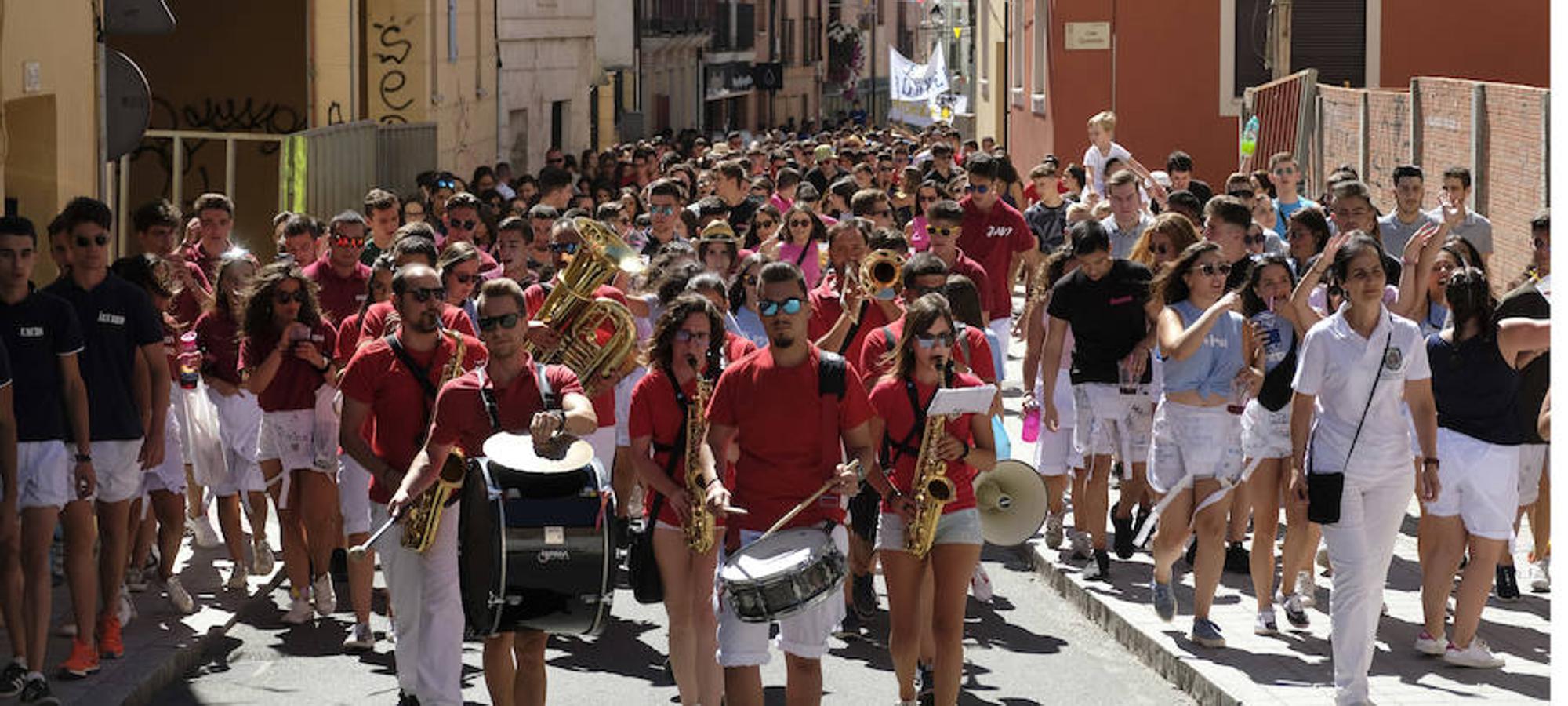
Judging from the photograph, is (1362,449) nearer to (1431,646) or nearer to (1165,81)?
(1431,646)

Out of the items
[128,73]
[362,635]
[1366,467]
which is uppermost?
[128,73]

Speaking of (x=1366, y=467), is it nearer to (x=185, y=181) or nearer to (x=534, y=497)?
(x=534, y=497)

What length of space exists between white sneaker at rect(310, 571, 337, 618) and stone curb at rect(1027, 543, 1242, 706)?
348 centimetres

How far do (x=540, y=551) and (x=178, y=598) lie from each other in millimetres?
4038

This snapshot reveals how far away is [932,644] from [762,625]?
145 centimetres

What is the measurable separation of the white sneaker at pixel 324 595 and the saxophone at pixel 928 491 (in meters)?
3.67

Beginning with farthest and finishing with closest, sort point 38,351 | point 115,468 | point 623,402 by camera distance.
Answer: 1. point 623,402
2. point 115,468
3. point 38,351

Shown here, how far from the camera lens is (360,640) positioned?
11.1 meters

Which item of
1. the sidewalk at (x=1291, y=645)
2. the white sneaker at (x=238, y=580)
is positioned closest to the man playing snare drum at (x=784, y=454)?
the sidewalk at (x=1291, y=645)

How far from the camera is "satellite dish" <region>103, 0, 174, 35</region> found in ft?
51.1

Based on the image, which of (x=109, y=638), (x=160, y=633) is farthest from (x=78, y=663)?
(x=160, y=633)

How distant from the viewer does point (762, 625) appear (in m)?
8.54

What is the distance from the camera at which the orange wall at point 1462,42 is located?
1262 inches

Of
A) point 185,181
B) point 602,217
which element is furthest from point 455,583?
point 185,181
